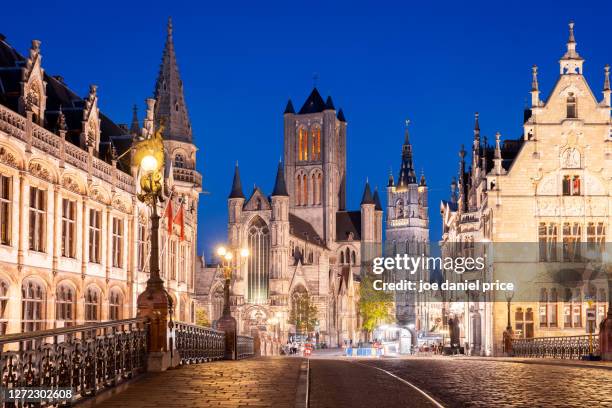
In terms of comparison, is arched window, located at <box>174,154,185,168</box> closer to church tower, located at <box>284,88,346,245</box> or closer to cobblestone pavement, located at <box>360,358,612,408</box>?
cobblestone pavement, located at <box>360,358,612,408</box>

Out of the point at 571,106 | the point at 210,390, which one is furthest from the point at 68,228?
the point at 571,106

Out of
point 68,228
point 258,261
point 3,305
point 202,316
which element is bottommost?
point 202,316

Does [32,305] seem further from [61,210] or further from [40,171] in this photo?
[40,171]

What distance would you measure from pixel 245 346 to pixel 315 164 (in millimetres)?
101502

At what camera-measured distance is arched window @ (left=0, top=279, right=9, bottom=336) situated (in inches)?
1128

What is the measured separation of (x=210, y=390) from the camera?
1456 centimetres

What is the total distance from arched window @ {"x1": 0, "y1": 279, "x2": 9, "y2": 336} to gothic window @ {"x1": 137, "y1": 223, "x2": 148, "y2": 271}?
15599mm

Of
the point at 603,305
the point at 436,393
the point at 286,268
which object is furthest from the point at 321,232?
the point at 436,393

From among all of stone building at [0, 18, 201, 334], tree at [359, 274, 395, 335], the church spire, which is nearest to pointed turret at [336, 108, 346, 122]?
tree at [359, 274, 395, 335]

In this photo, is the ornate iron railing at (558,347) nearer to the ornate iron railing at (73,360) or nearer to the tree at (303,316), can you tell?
the ornate iron railing at (73,360)

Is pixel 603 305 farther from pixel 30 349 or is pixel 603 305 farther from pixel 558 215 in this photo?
pixel 30 349

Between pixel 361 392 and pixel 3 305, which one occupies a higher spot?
pixel 3 305

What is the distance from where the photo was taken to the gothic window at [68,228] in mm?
34562

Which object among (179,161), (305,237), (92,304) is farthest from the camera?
(305,237)
